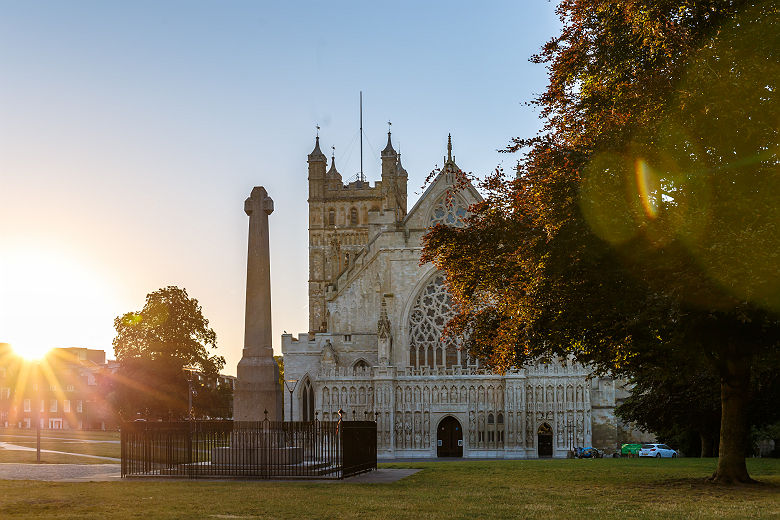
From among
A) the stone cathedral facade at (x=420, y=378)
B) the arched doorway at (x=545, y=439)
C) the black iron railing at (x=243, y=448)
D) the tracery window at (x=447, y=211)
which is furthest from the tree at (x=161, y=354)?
the black iron railing at (x=243, y=448)

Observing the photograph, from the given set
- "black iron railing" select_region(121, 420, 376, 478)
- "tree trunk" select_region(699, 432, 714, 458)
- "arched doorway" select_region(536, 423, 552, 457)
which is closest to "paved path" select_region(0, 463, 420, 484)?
"black iron railing" select_region(121, 420, 376, 478)

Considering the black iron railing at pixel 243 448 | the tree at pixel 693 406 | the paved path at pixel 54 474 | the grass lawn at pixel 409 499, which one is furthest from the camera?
the tree at pixel 693 406

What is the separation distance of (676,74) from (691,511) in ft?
28.0

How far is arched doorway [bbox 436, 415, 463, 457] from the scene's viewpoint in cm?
5606

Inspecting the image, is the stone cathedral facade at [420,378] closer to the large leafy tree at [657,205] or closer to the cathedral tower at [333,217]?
the cathedral tower at [333,217]

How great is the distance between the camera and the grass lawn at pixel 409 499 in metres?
14.2

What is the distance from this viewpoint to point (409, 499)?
1655 cm

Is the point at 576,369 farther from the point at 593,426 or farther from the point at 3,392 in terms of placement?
the point at 3,392

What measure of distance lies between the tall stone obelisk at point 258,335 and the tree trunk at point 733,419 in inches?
408

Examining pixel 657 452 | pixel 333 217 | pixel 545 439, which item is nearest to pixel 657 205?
pixel 657 452

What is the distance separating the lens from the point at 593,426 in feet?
189

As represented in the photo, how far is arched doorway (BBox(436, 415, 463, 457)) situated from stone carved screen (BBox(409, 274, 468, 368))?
3741mm

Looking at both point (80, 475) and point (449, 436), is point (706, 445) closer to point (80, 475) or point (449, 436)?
point (449, 436)

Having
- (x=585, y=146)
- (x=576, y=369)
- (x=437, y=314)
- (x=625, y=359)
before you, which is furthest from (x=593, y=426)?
(x=585, y=146)
